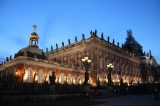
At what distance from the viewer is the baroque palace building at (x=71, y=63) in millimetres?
43612

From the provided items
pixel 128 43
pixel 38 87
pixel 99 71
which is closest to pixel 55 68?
pixel 99 71

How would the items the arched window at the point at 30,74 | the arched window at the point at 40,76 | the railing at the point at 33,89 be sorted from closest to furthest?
the railing at the point at 33,89, the arched window at the point at 30,74, the arched window at the point at 40,76

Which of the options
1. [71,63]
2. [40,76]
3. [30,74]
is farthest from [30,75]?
[71,63]

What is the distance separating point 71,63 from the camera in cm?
6425

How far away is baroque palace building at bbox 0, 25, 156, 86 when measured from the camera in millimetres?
43612

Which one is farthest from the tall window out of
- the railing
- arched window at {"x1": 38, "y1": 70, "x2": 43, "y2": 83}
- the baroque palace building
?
the railing

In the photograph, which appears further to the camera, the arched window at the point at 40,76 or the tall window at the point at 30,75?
the arched window at the point at 40,76

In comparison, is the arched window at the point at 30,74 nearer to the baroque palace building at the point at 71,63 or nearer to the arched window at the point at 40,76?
the baroque palace building at the point at 71,63

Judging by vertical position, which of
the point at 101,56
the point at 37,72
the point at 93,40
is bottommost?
the point at 37,72

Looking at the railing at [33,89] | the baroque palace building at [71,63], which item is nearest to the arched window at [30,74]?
the baroque palace building at [71,63]

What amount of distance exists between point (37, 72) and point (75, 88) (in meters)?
20.2

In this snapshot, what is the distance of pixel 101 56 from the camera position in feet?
193

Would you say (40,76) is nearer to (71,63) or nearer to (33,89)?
(71,63)

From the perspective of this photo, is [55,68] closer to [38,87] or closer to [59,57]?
[59,57]
